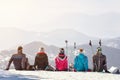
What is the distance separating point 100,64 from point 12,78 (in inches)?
413

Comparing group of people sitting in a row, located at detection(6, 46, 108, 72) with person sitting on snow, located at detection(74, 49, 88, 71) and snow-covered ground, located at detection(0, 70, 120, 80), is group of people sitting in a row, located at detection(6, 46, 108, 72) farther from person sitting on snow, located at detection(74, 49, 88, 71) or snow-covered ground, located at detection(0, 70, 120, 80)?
snow-covered ground, located at detection(0, 70, 120, 80)

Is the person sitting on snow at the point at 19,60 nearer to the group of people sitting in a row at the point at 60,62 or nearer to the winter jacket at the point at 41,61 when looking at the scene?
the group of people sitting in a row at the point at 60,62

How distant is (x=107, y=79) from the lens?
1730 centimetres

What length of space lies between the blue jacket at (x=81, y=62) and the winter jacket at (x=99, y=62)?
0.95m

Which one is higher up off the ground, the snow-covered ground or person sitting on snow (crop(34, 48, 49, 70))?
person sitting on snow (crop(34, 48, 49, 70))

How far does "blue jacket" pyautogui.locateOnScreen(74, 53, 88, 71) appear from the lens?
24.3 m

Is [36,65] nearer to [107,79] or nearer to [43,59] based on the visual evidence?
[43,59]

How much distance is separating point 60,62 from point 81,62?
1.46 m

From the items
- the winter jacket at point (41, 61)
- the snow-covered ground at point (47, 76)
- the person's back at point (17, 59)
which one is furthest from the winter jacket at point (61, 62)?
the snow-covered ground at point (47, 76)

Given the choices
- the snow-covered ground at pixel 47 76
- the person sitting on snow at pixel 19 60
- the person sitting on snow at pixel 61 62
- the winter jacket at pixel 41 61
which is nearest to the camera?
the snow-covered ground at pixel 47 76

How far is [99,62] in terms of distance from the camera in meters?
25.1

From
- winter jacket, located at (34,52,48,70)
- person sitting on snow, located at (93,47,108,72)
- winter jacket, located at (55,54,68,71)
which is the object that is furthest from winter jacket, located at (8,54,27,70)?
Answer: person sitting on snow, located at (93,47,108,72)

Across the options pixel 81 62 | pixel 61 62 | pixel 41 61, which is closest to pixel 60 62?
pixel 61 62

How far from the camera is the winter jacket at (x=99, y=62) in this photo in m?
25.0
